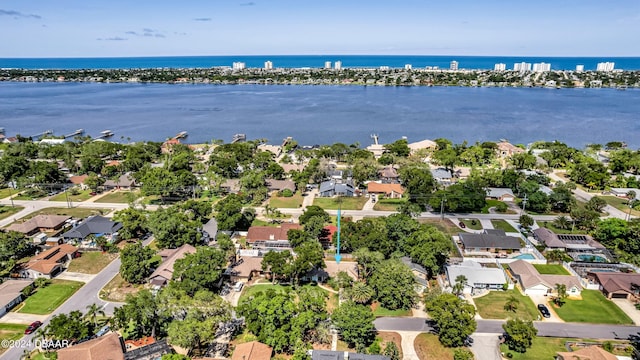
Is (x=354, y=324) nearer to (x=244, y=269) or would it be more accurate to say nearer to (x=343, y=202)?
(x=244, y=269)

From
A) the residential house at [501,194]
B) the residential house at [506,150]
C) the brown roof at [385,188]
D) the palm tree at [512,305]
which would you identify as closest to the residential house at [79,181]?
the brown roof at [385,188]

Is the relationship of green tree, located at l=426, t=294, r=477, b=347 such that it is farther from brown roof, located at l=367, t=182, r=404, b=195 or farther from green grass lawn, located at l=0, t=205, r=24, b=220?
green grass lawn, located at l=0, t=205, r=24, b=220

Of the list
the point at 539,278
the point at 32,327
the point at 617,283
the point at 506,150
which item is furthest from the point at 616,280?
the point at 506,150

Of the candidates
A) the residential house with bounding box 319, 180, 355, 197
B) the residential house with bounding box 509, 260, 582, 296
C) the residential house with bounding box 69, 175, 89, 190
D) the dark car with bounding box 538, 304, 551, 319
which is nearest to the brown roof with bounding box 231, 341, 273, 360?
the dark car with bounding box 538, 304, 551, 319

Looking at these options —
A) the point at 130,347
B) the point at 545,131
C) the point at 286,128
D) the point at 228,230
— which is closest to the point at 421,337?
the point at 130,347

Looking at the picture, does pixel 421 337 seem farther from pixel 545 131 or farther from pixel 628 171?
pixel 545 131
